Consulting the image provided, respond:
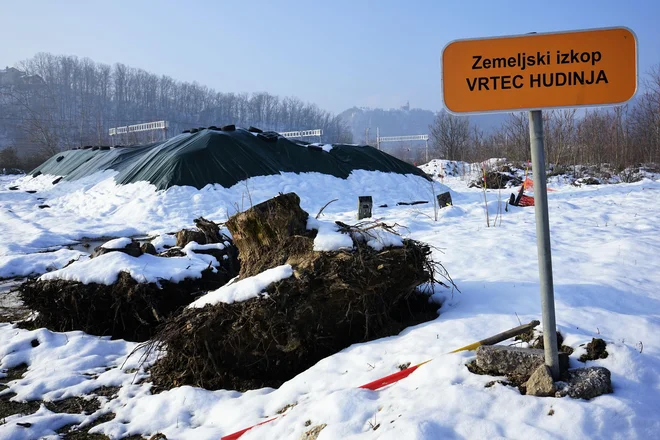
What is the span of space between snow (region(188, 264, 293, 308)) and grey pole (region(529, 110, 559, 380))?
2081 mm

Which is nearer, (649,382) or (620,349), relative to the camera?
(649,382)

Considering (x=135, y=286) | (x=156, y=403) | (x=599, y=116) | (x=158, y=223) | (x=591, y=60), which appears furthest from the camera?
(x=599, y=116)

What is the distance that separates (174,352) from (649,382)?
11.1 ft

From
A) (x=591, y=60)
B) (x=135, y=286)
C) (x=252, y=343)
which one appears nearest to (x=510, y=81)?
(x=591, y=60)

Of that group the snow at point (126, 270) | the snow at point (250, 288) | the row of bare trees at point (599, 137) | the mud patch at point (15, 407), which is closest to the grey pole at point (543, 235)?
the snow at point (250, 288)

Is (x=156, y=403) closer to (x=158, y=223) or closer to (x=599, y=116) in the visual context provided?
(x=158, y=223)

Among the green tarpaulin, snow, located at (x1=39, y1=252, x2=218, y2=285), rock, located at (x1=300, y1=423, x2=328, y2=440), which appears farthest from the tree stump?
the green tarpaulin

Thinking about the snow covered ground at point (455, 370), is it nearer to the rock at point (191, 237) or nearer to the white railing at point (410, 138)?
the rock at point (191, 237)

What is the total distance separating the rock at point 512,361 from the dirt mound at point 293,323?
121cm

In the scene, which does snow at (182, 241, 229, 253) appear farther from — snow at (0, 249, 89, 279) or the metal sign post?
the metal sign post

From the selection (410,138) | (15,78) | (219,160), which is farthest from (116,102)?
(219,160)

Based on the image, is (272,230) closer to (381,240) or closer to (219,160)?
(381,240)

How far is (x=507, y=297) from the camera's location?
4.25m

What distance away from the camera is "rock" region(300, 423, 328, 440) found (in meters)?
2.59
